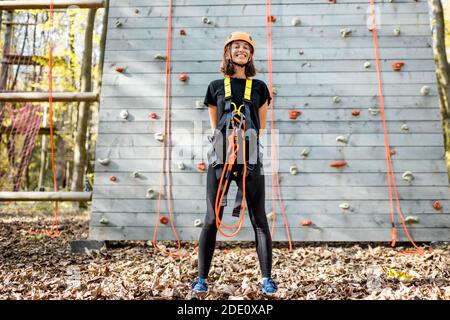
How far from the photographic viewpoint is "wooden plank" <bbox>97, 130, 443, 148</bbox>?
423 cm

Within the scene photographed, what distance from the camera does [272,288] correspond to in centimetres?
241

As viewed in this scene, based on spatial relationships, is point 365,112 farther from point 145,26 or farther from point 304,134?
point 145,26

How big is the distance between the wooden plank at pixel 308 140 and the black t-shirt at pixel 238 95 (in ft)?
5.38

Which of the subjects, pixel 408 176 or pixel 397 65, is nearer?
pixel 408 176

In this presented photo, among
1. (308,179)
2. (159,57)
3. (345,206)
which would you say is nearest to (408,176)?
(345,206)

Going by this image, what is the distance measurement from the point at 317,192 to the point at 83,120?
5.38 metres

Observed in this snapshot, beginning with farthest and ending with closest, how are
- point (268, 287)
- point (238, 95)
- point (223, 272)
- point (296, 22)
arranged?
point (296, 22) < point (223, 272) < point (238, 95) < point (268, 287)

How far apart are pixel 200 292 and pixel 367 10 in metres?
3.65

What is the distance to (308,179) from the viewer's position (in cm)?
423

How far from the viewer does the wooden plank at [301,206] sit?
164 inches

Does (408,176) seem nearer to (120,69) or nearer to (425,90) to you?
(425,90)

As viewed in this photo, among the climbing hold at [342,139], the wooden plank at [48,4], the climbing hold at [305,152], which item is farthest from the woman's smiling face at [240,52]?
the wooden plank at [48,4]

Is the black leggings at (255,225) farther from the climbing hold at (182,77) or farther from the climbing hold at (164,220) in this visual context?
the climbing hold at (182,77)

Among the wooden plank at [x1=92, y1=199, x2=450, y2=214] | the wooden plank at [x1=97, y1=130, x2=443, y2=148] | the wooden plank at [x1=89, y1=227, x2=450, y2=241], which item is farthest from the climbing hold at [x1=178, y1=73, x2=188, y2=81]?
the wooden plank at [x1=89, y1=227, x2=450, y2=241]
